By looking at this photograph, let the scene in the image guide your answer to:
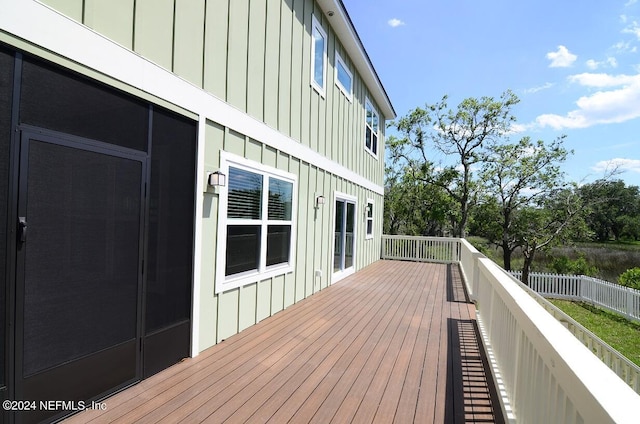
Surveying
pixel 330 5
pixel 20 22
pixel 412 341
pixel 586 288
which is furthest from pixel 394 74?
pixel 20 22

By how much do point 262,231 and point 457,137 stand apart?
1409 cm

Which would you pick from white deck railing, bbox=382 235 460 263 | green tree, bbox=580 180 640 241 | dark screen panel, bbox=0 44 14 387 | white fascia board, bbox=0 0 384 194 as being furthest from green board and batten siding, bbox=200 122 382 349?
green tree, bbox=580 180 640 241

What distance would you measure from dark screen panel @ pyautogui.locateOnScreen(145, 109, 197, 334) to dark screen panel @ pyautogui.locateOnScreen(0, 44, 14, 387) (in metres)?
0.94

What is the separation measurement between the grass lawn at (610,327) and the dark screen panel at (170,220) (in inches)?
379

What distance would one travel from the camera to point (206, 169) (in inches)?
127

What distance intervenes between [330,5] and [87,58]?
474cm

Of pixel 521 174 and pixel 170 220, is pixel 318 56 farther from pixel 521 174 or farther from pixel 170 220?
pixel 521 174

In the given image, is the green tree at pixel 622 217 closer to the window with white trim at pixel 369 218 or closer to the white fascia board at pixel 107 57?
the window with white trim at pixel 369 218

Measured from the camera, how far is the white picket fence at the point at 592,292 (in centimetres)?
1100

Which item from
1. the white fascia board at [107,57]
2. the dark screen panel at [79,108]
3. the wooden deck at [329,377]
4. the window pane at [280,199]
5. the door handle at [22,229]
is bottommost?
the wooden deck at [329,377]

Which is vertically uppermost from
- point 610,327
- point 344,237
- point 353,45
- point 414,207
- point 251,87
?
point 353,45

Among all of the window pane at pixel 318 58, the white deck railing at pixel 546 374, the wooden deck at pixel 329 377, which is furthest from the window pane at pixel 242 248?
the window pane at pixel 318 58

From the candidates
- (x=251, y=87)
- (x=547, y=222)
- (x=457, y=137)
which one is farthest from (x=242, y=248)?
(x=547, y=222)

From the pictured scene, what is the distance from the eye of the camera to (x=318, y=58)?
19.1ft
